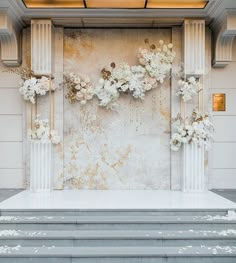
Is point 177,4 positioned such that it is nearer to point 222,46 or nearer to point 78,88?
point 222,46

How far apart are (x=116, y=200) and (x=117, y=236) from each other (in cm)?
138

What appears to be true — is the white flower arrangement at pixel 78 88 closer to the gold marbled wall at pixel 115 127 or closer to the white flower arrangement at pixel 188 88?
the gold marbled wall at pixel 115 127

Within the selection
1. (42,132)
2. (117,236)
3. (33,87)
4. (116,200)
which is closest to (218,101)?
(116,200)

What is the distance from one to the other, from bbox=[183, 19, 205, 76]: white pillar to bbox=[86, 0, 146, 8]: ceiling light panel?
0.91 m

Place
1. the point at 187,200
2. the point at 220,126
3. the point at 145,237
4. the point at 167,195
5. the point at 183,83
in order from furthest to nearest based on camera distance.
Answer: the point at 220,126 → the point at 183,83 → the point at 167,195 → the point at 187,200 → the point at 145,237

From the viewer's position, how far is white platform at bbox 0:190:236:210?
5.48 metres

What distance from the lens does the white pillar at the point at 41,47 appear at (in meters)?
7.05

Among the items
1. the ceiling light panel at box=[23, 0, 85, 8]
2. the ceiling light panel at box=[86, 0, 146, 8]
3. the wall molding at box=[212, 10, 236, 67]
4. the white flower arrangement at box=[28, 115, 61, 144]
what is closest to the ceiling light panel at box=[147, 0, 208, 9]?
the ceiling light panel at box=[86, 0, 146, 8]

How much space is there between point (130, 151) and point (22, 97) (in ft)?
7.35

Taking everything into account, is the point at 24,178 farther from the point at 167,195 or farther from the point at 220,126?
the point at 220,126

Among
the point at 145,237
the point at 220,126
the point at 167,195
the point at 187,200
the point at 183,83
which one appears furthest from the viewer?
the point at 220,126

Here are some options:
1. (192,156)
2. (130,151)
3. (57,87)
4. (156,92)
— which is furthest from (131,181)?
(57,87)

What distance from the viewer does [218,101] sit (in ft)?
25.0

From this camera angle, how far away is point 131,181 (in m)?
7.43
